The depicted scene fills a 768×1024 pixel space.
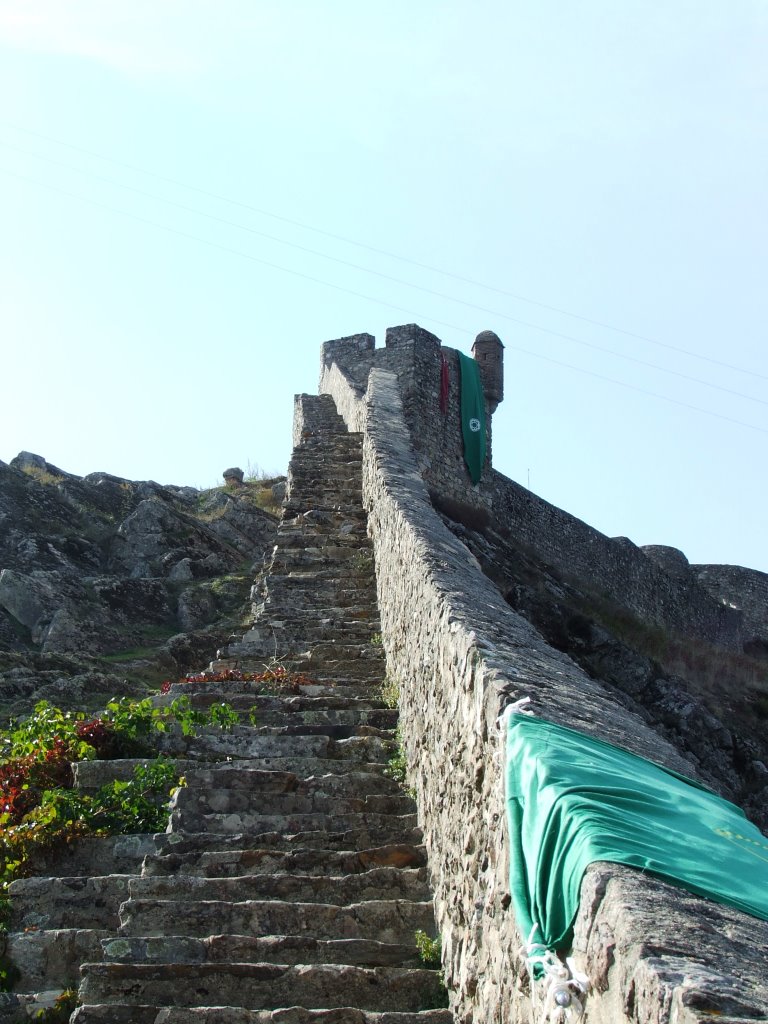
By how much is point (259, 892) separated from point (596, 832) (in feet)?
7.22

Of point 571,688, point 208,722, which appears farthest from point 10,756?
point 571,688

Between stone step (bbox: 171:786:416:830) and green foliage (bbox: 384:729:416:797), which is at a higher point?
green foliage (bbox: 384:729:416:797)

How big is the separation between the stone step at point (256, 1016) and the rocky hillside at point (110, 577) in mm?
4832

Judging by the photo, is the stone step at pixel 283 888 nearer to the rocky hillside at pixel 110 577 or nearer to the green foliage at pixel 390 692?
the green foliage at pixel 390 692

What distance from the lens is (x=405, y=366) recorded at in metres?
17.6

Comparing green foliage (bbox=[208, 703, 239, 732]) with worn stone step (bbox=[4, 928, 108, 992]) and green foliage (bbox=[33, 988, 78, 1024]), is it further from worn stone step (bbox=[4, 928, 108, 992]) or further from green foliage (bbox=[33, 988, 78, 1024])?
green foliage (bbox=[33, 988, 78, 1024])

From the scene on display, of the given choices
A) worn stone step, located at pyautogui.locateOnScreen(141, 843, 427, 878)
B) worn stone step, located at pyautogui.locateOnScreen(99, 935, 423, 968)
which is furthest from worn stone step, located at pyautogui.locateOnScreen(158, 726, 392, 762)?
worn stone step, located at pyautogui.locateOnScreen(99, 935, 423, 968)

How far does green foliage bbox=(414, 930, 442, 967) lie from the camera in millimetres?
3957

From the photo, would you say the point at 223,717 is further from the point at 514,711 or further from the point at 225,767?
the point at 514,711

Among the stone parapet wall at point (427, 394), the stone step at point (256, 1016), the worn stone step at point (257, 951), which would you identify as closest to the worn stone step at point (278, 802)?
the worn stone step at point (257, 951)

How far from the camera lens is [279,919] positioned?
4.17 metres

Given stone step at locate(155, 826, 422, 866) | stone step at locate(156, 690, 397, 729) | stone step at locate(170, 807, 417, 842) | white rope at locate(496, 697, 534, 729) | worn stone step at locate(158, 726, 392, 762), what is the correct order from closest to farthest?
1. white rope at locate(496, 697, 534, 729)
2. stone step at locate(155, 826, 422, 866)
3. stone step at locate(170, 807, 417, 842)
4. worn stone step at locate(158, 726, 392, 762)
5. stone step at locate(156, 690, 397, 729)

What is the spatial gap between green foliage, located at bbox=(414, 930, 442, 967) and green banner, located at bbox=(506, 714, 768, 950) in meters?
1.19

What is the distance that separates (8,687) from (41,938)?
468 cm
